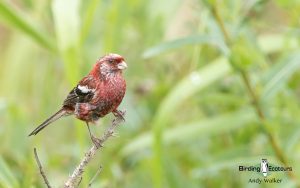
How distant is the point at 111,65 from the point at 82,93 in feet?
0.20

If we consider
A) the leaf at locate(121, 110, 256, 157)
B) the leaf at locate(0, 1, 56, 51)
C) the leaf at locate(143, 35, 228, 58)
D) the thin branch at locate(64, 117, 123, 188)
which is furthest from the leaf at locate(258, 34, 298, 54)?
the thin branch at locate(64, 117, 123, 188)

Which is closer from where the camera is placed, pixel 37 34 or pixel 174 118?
pixel 37 34

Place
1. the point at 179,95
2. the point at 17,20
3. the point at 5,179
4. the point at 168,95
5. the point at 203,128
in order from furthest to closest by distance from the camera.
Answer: the point at 168,95 → the point at 203,128 → the point at 179,95 → the point at 17,20 → the point at 5,179

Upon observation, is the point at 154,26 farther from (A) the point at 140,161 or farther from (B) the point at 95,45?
(A) the point at 140,161

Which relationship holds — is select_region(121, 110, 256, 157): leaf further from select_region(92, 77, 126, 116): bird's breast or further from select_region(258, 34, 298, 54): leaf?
select_region(92, 77, 126, 116): bird's breast

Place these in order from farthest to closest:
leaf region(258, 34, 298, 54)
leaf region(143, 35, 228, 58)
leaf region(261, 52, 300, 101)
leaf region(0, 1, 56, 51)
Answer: leaf region(258, 34, 298, 54) < leaf region(261, 52, 300, 101) < leaf region(143, 35, 228, 58) < leaf region(0, 1, 56, 51)

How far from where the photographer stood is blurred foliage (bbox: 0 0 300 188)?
6.95 ft

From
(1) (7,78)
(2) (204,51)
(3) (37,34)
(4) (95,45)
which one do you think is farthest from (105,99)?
(1) (7,78)

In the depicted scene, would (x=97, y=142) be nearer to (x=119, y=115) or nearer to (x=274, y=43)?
(x=119, y=115)

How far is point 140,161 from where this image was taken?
2852 millimetres

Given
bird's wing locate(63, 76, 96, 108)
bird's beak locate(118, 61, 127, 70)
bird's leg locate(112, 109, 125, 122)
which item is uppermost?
bird's beak locate(118, 61, 127, 70)

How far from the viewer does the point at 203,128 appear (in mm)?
2547

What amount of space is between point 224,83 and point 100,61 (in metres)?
1.86

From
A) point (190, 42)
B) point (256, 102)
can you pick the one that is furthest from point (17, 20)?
point (256, 102)
